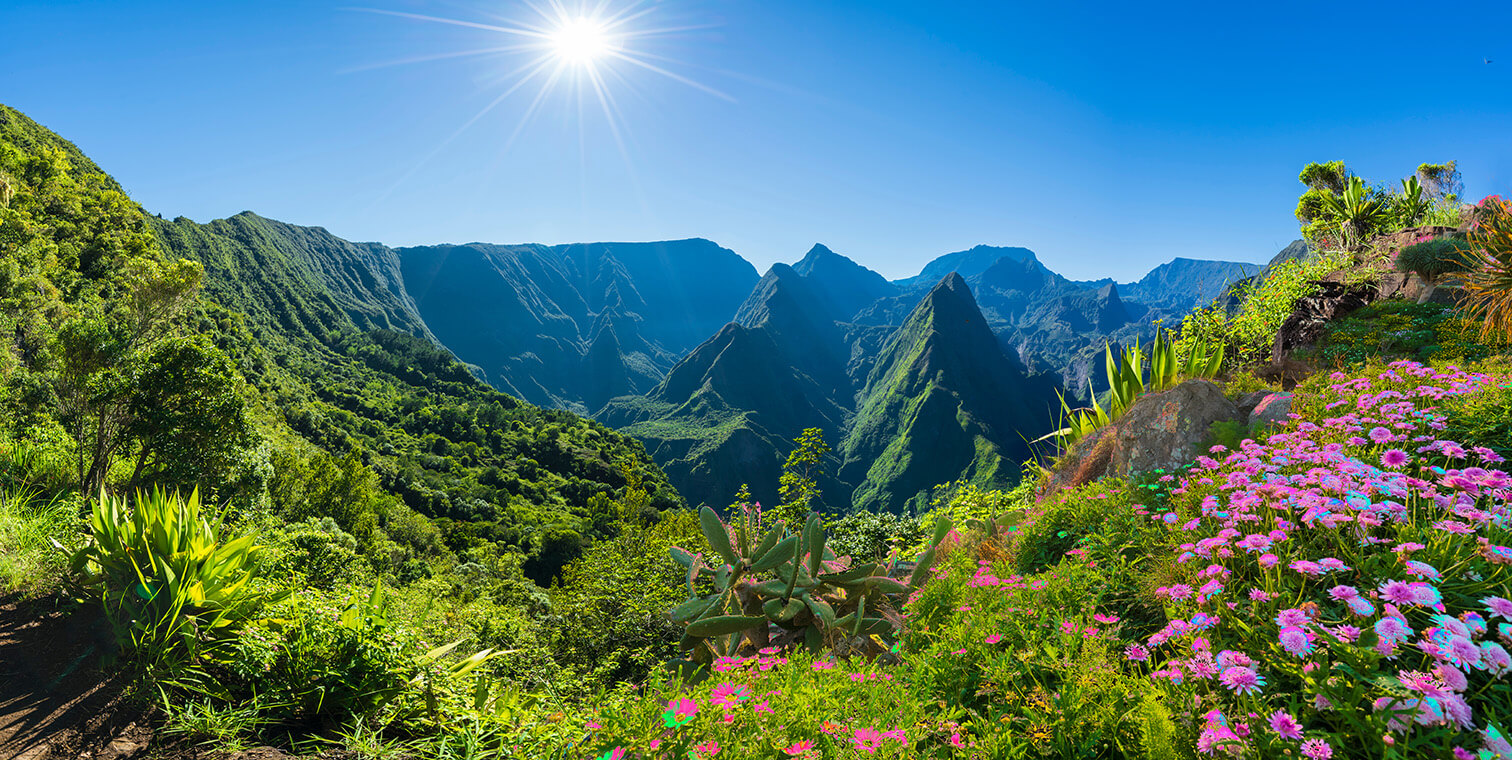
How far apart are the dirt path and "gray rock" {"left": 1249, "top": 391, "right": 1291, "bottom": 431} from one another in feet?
23.8

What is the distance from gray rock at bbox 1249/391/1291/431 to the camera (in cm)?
428

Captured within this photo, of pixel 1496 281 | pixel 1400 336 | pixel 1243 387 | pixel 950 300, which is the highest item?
pixel 950 300

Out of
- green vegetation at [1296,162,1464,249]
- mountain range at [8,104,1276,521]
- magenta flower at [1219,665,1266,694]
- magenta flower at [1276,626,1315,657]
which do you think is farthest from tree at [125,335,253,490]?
green vegetation at [1296,162,1464,249]

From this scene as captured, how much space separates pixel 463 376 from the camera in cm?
10306

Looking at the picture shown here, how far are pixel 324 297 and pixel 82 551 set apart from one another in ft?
480

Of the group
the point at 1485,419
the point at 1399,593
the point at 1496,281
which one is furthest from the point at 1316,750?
the point at 1496,281

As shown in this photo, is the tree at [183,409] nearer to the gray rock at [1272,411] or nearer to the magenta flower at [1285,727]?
the magenta flower at [1285,727]

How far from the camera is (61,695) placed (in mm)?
2854

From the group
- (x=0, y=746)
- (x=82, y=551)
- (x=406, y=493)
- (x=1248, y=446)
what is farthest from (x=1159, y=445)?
(x=406, y=493)

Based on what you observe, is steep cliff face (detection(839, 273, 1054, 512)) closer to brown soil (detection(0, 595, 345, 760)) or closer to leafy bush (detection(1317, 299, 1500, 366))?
leafy bush (detection(1317, 299, 1500, 366))

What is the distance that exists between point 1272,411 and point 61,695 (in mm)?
8064

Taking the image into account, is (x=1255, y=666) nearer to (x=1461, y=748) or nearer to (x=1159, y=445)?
(x=1461, y=748)

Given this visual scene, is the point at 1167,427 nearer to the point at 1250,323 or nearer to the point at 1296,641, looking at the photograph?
the point at 1296,641

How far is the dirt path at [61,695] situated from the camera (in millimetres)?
2574
